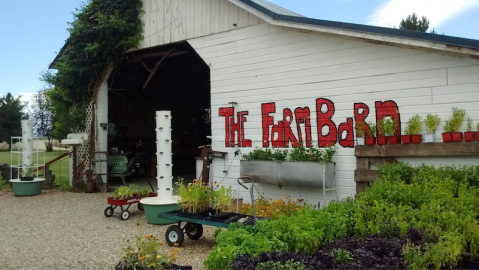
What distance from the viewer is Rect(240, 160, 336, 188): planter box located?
→ 6.84m

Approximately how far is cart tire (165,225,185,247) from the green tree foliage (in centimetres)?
667

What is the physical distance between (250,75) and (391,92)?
121 inches

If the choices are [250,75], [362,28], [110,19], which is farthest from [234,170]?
[110,19]

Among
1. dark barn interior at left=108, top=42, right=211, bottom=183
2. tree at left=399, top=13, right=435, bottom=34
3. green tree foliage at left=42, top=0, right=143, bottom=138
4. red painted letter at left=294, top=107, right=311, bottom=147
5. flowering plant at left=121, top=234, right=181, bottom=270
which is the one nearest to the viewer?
flowering plant at left=121, top=234, right=181, bottom=270

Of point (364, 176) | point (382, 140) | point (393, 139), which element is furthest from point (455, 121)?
point (364, 176)

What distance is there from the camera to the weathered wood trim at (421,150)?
5632 mm

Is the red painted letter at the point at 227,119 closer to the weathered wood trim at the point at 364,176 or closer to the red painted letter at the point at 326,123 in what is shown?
the red painted letter at the point at 326,123

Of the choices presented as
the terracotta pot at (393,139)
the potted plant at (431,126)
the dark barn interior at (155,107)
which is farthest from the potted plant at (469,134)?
the dark barn interior at (155,107)

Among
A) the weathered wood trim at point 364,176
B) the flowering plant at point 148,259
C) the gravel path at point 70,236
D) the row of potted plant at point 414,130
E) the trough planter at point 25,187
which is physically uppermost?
the row of potted plant at point 414,130

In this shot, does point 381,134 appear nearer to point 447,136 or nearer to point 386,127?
point 386,127

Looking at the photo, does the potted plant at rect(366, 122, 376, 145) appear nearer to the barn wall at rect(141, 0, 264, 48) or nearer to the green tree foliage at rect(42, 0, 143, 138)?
the barn wall at rect(141, 0, 264, 48)

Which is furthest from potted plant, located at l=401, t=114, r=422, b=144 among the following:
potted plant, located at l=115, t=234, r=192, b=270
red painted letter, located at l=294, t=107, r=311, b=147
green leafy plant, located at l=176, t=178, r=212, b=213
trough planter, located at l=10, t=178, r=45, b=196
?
trough planter, located at l=10, t=178, r=45, b=196

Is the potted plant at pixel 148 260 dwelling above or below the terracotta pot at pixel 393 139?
below

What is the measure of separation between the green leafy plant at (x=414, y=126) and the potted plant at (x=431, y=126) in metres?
0.13
